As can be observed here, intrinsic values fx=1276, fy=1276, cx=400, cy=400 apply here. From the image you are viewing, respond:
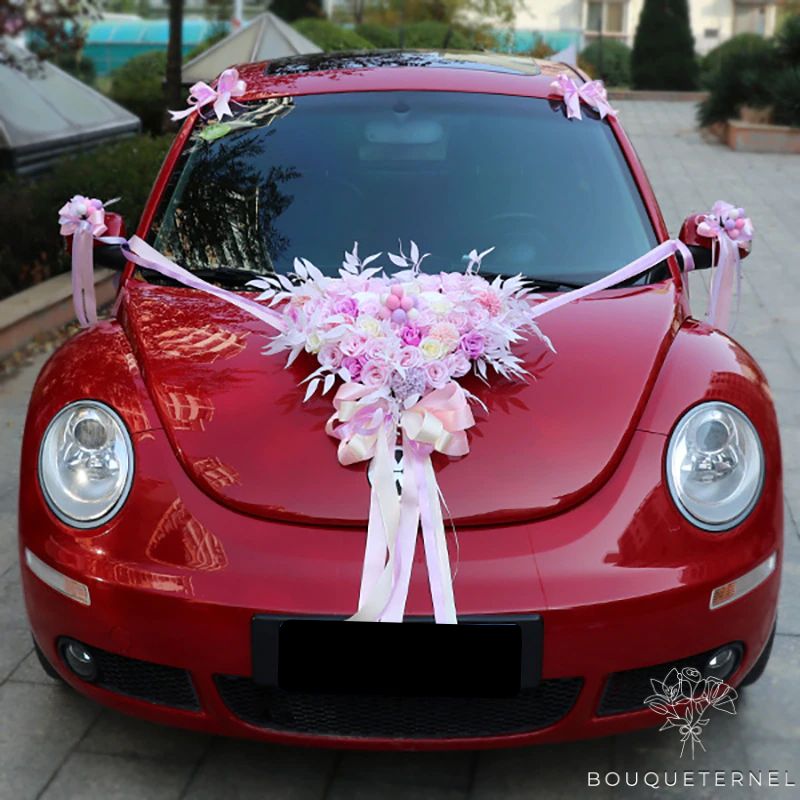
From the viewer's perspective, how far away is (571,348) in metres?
3.04

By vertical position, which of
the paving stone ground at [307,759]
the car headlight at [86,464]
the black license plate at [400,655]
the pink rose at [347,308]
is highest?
the pink rose at [347,308]

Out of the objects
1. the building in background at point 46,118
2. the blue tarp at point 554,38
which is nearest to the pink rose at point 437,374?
the building in background at point 46,118

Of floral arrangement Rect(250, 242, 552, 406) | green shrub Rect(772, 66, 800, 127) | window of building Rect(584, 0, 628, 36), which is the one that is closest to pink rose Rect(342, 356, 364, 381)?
floral arrangement Rect(250, 242, 552, 406)

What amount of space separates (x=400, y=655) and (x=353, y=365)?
2.29 ft

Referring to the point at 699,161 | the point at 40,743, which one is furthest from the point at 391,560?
the point at 699,161

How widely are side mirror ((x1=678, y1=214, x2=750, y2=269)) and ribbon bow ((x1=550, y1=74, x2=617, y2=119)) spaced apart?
1.57ft

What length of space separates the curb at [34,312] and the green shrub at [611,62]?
26.2 meters

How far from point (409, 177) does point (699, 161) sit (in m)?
Result: 12.0

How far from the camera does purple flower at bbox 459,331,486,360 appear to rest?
2.94 meters

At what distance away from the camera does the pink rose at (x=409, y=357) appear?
2854 millimetres

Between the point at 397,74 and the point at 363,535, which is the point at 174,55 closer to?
the point at 397,74

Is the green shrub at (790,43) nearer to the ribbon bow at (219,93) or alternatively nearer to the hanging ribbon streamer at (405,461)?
the ribbon bow at (219,93)

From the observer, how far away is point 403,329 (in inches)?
116

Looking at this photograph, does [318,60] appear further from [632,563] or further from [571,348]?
[632,563]
